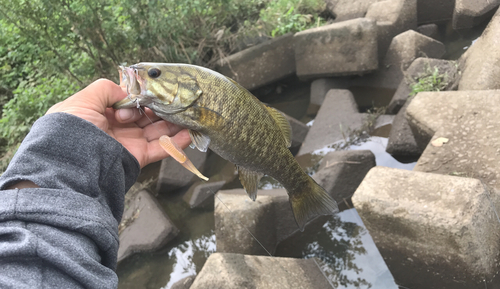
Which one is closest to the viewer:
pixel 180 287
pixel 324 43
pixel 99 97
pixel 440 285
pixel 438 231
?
pixel 99 97

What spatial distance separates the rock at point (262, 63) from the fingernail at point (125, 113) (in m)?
4.09

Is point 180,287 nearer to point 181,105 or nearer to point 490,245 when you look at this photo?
point 181,105

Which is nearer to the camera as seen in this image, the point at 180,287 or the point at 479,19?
the point at 180,287

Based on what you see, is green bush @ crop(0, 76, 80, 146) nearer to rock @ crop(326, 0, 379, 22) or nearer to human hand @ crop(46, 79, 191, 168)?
human hand @ crop(46, 79, 191, 168)

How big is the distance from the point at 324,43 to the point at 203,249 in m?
3.78

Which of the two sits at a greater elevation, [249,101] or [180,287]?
[249,101]

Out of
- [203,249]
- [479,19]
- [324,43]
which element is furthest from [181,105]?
[479,19]

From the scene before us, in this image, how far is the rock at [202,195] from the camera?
4.88 meters

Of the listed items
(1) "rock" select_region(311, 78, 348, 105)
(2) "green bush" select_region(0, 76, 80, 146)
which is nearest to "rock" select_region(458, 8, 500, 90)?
(1) "rock" select_region(311, 78, 348, 105)

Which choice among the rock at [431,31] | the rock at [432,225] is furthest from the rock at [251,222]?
the rock at [431,31]

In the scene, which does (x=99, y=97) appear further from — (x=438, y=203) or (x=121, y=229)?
(x=121, y=229)

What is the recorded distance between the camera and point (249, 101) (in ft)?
6.16

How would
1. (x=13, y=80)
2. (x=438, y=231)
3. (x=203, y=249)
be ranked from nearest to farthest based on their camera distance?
(x=438, y=231) → (x=203, y=249) → (x=13, y=80)

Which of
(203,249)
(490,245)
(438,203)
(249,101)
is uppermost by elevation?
(249,101)
